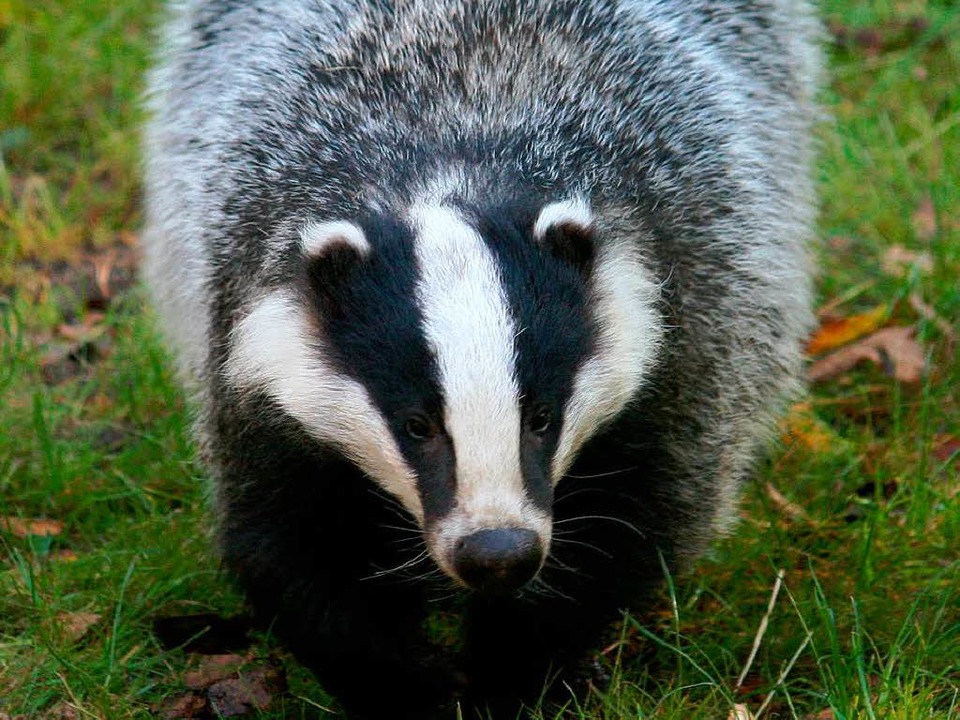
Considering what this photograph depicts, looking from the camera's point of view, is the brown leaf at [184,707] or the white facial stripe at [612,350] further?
the brown leaf at [184,707]

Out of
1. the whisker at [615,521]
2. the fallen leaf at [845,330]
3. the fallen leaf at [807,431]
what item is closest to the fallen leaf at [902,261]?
the fallen leaf at [845,330]

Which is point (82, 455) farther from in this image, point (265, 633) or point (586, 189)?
point (586, 189)

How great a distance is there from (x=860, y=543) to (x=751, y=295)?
2.75 feet

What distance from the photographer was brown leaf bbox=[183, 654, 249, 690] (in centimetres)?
415

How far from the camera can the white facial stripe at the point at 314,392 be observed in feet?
11.0

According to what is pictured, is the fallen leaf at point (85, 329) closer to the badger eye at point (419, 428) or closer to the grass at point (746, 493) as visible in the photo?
the grass at point (746, 493)

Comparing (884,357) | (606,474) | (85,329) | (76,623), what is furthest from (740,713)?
(85,329)

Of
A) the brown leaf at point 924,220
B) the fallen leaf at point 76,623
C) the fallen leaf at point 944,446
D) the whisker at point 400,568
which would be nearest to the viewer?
the whisker at point 400,568

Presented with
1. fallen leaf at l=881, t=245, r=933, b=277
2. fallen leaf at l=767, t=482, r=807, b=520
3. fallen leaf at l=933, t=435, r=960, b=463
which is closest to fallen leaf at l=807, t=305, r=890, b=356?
fallen leaf at l=881, t=245, r=933, b=277

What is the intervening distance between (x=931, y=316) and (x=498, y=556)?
2949 millimetres

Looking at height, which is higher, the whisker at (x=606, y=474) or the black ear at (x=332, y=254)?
the black ear at (x=332, y=254)

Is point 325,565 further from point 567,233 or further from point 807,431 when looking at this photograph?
point 807,431

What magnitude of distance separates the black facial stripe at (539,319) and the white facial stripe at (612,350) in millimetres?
39

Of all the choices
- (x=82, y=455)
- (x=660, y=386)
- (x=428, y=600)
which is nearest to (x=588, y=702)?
(x=428, y=600)
